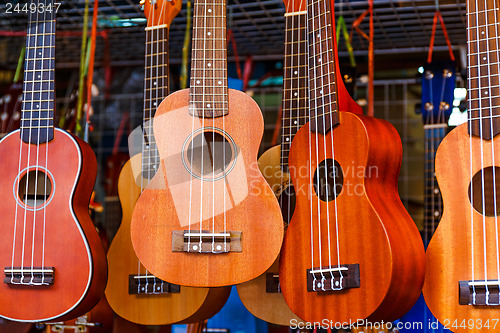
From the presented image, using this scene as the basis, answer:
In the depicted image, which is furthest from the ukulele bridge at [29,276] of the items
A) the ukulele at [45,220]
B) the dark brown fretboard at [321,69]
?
the dark brown fretboard at [321,69]

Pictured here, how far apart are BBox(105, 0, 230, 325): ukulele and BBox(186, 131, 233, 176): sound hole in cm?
29

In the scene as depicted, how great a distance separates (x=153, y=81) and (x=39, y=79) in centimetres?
43

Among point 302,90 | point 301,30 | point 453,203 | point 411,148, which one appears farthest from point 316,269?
point 411,148

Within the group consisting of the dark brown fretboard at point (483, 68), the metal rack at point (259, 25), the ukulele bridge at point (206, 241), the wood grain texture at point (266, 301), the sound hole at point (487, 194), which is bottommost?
the wood grain texture at point (266, 301)

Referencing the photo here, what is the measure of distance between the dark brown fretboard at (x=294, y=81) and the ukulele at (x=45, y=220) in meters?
0.72

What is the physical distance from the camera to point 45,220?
7.55 ft

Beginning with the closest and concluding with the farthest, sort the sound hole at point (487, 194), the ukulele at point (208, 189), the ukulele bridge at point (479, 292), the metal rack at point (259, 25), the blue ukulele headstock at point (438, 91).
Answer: the ukulele bridge at point (479, 292)
the sound hole at point (487, 194)
the ukulele at point (208, 189)
the blue ukulele headstock at point (438, 91)
the metal rack at point (259, 25)

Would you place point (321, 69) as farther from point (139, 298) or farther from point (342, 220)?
point (139, 298)

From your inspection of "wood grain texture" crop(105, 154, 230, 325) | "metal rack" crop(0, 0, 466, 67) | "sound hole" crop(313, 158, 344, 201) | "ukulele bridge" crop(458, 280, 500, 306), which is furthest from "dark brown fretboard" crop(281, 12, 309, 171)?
"ukulele bridge" crop(458, 280, 500, 306)

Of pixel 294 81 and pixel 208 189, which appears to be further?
pixel 294 81

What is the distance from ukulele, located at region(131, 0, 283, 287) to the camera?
2.13 m

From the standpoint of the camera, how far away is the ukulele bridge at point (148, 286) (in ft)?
7.84

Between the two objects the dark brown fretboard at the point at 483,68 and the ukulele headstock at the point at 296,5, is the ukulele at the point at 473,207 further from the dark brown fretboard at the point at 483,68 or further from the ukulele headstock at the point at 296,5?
the ukulele headstock at the point at 296,5

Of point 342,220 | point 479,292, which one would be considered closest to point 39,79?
point 342,220
